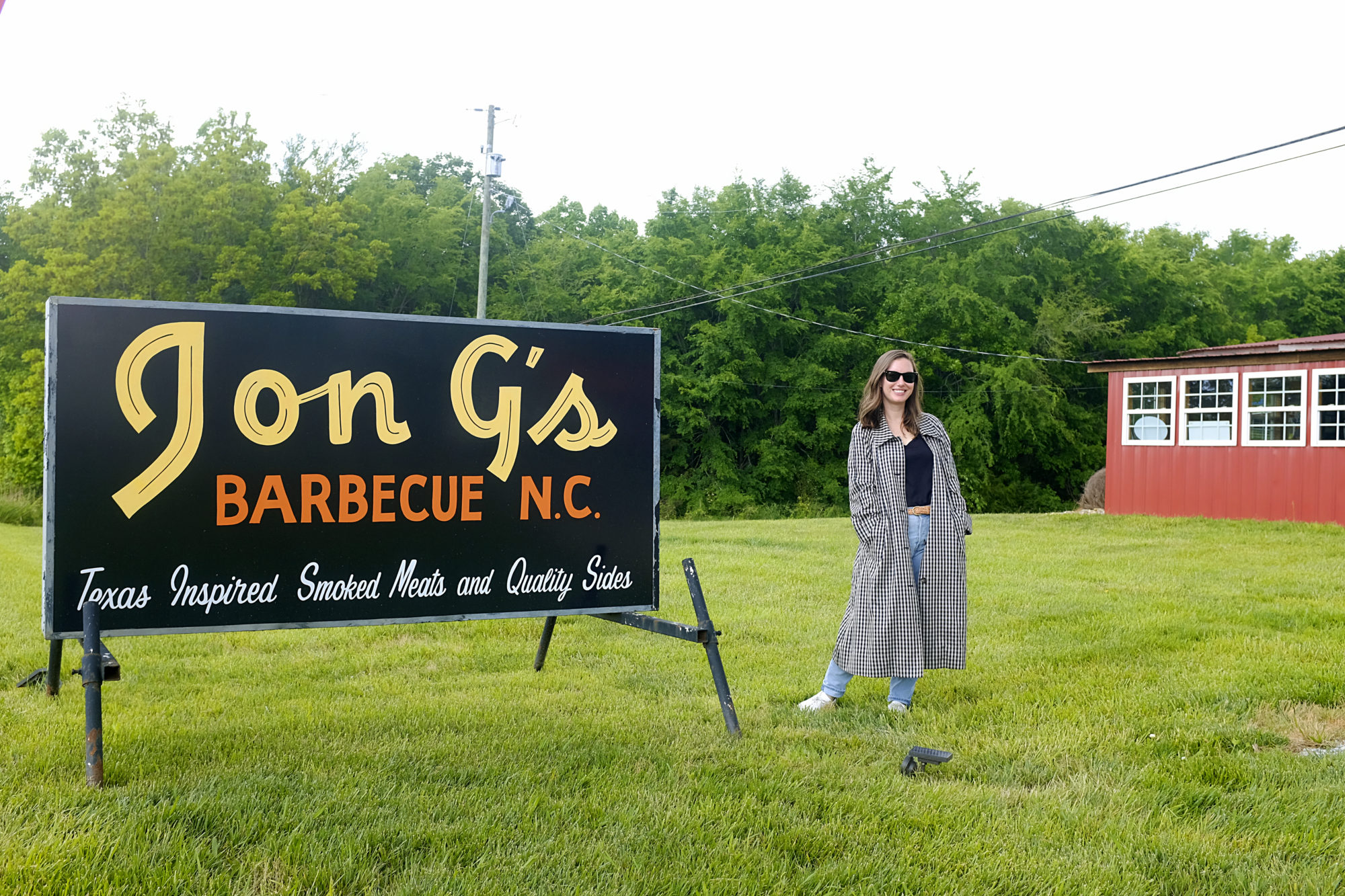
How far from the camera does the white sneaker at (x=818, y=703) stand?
4.89m

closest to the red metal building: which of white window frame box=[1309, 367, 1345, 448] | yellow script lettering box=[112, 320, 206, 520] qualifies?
white window frame box=[1309, 367, 1345, 448]

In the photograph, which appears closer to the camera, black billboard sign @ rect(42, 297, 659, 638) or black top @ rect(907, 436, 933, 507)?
black billboard sign @ rect(42, 297, 659, 638)

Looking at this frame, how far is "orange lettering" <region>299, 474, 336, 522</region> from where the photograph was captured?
13.6 feet

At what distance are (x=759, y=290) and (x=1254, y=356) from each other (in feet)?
69.5

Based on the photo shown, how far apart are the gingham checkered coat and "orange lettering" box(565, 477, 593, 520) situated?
123 centimetres

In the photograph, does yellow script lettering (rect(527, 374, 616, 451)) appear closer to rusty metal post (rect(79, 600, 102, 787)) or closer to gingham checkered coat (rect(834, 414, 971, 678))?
gingham checkered coat (rect(834, 414, 971, 678))

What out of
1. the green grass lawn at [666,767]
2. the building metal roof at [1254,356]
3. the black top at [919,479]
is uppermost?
the building metal roof at [1254,356]

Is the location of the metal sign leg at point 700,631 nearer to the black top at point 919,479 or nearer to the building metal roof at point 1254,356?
the black top at point 919,479

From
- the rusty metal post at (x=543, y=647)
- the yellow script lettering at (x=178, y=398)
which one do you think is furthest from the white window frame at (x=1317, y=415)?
the yellow script lettering at (x=178, y=398)

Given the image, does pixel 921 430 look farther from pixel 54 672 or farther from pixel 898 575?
pixel 54 672

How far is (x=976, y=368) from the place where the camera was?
1428 inches

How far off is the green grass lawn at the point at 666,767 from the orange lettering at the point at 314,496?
2.82 feet

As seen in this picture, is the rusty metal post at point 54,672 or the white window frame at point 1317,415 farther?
the white window frame at point 1317,415

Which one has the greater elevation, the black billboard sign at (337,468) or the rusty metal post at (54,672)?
the black billboard sign at (337,468)
